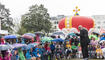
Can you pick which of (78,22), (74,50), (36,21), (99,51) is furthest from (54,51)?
(36,21)

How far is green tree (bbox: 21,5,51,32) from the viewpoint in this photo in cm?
4769

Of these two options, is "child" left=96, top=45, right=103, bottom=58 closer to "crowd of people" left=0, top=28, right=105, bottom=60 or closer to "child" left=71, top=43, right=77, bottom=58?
"crowd of people" left=0, top=28, right=105, bottom=60

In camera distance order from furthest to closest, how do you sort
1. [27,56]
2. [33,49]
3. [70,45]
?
[70,45] < [33,49] < [27,56]

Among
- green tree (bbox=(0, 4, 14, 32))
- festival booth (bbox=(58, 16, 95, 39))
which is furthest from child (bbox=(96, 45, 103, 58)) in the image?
green tree (bbox=(0, 4, 14, 32))

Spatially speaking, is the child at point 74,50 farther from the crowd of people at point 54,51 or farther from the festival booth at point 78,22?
the festival booth at point 78,22

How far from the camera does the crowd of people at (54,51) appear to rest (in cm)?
886

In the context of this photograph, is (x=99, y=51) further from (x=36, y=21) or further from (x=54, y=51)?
(x=36, y=21)

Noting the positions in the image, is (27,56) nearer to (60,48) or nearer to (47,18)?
(60,48)

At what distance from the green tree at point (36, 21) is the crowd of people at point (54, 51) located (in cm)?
3354

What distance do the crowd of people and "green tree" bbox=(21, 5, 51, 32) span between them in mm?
33540

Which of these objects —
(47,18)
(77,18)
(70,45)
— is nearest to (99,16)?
(47,18)

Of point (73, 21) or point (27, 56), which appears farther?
point (73, 21)

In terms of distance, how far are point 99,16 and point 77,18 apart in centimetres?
8955

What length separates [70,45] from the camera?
1441 cm
